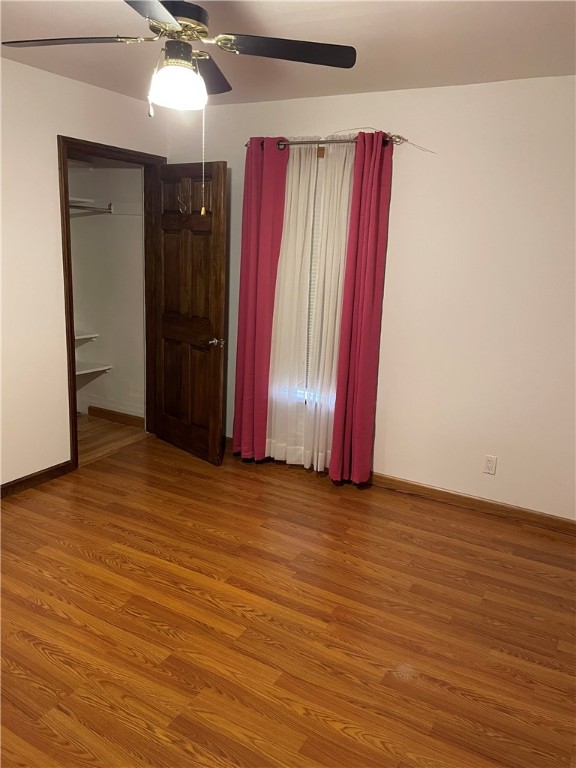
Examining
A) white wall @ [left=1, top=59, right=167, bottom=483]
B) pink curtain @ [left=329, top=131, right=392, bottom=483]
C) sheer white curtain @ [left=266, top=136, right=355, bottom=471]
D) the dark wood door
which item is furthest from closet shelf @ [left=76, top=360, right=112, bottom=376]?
pink curtain @ [left=329, top=131, right=392, bottom=483]

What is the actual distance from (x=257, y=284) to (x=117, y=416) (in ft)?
6.45

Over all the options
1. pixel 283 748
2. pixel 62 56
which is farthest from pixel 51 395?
pixel 283 748

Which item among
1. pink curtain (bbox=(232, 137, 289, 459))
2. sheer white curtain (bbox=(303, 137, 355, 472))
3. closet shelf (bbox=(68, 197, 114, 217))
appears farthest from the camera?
closet shelf (bbox=(68, 197, 114, 217))

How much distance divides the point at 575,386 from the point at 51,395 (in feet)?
10.7

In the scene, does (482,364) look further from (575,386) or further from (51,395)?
(51,395)

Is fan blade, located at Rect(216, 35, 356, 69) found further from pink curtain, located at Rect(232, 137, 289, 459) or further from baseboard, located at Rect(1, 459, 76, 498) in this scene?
baseboard, located at Rect(1, 459, 76, 498)

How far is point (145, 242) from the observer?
4.50m

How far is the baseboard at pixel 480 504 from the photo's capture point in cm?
346

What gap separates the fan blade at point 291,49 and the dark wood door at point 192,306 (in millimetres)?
1800

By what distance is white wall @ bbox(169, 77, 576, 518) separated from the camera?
3234 millimetres

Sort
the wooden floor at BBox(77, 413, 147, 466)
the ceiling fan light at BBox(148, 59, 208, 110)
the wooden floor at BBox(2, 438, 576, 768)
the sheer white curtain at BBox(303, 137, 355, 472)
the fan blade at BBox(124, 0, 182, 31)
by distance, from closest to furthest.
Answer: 1. the fan blade at BBox(124, 0, 182, 31)
2. the wooden floor at BBox(2, 438, 576, 768)
3. the ceiling fan light at BBox(148, 59, 208, 110)
4. the sheer white curtain at BBox(303, 137, 355, 472)
5. the wooden floor at BBox(77, 413, 147, 466)

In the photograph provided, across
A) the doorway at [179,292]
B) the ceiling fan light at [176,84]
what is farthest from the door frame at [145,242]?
the ceiling fan light at [176,84]

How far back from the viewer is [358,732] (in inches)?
77.9

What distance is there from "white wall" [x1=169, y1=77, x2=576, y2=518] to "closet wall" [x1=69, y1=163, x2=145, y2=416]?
1498mm
